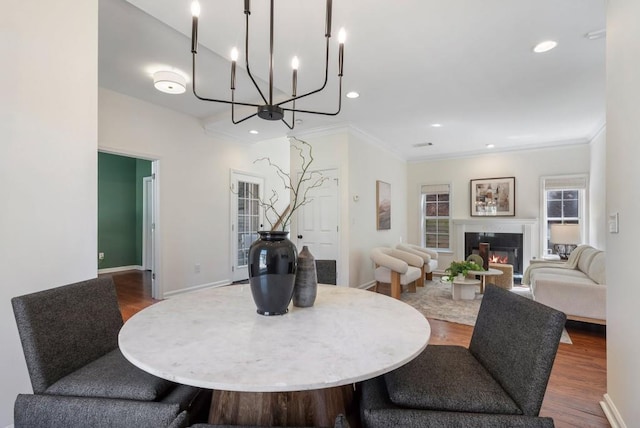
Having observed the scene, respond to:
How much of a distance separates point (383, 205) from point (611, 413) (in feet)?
13.9

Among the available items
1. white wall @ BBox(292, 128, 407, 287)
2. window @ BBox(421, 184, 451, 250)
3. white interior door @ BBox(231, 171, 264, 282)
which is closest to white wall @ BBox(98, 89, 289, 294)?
white interior door @ BBox(231, 171, 264, 282)

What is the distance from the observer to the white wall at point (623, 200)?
1463mm

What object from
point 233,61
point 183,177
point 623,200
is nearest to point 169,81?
point 183,177

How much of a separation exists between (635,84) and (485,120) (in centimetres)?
320

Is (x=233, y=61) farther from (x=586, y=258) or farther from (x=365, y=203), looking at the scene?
(x=586, y=258)

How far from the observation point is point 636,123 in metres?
1.46

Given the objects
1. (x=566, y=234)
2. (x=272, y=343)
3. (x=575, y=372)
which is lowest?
(x=575, y=372)

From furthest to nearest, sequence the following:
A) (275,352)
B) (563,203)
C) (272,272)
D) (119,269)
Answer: (119,269) < (563,203) < (272,272) < (275,352)

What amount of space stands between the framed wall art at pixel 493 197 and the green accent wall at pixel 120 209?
6875 mm

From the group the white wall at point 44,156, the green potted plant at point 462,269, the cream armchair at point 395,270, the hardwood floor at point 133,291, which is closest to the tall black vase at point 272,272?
the white wall at point 44,156

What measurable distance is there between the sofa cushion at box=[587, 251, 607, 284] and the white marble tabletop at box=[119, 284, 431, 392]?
3.12 metres

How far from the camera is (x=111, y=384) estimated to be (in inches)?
44.4

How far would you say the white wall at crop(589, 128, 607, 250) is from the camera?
4398mm

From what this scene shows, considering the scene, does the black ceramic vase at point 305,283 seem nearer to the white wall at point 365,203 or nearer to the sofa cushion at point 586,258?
the white wall at point 365,203
